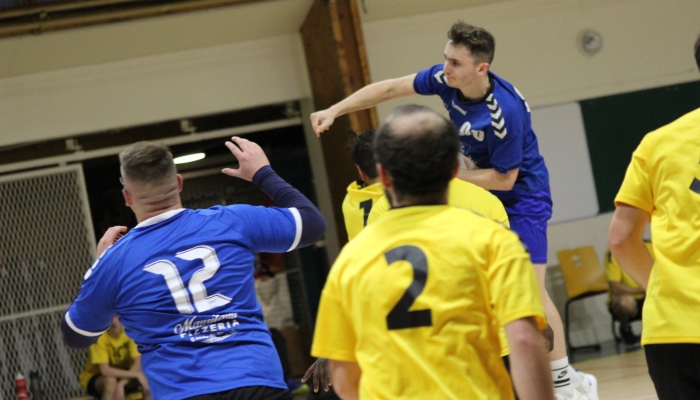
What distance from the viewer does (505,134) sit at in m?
4.24

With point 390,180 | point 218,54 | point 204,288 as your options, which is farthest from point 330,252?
point 390,180

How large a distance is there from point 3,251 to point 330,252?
11.0ft

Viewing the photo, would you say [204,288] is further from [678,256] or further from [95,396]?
[95,396]

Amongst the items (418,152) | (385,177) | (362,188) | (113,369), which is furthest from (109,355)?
(418,152)

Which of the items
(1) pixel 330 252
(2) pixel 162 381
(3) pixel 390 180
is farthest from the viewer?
(1) pixel 330 252

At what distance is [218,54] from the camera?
30.4 ft

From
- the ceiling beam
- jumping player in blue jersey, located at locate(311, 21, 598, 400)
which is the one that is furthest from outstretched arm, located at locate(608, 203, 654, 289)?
the ceiling beam

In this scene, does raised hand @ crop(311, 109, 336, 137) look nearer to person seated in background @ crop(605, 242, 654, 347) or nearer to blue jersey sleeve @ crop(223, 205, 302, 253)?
blue jersey sleeve @ crop(223, 205, 302, 253)

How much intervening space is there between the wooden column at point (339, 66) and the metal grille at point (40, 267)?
2533 millimetres

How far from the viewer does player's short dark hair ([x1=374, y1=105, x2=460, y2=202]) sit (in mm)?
2004

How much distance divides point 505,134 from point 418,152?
2.32 metres

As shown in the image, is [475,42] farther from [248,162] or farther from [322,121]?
[248,162]

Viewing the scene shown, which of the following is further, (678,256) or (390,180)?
(678,256)

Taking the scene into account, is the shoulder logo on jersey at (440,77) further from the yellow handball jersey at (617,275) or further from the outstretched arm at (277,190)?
the yellow handball jersey at (617,275)
